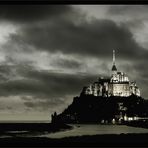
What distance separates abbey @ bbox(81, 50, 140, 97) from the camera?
398 centimetres

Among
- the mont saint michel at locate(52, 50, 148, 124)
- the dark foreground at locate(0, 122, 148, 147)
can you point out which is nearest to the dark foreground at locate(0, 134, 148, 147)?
the dark foreground at locate(0, 122, 148, 147)

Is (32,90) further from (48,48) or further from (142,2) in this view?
(142,2)

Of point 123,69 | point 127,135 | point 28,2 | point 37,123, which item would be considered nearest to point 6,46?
point 28,2

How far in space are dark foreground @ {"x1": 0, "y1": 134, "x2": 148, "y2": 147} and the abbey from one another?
39 cm

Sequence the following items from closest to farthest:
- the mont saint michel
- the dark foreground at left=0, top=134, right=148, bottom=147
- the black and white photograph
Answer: the dark foreground at left=0, top=134, right=148, bottom=147 < the black and white photograph < the mont saint michel

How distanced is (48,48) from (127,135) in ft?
3.36

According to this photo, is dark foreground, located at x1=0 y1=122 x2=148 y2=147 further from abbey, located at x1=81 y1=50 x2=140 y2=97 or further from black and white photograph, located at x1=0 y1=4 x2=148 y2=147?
abbey, located at x1=81 y1=50 x2=140 y2=97

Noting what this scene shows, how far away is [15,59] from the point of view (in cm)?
395

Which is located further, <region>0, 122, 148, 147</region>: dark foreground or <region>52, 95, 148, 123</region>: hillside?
<region>52, 95, 148, 123</region>: hillside

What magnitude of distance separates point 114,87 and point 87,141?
60 centimetres

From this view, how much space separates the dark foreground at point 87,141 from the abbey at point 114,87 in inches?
15.5

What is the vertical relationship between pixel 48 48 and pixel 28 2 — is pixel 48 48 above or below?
below

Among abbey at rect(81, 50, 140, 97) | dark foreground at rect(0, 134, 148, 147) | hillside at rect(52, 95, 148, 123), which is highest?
abbey at rect(81, 50, 140, 97)

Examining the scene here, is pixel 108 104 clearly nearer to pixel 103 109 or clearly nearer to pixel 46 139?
pixel 103 109
